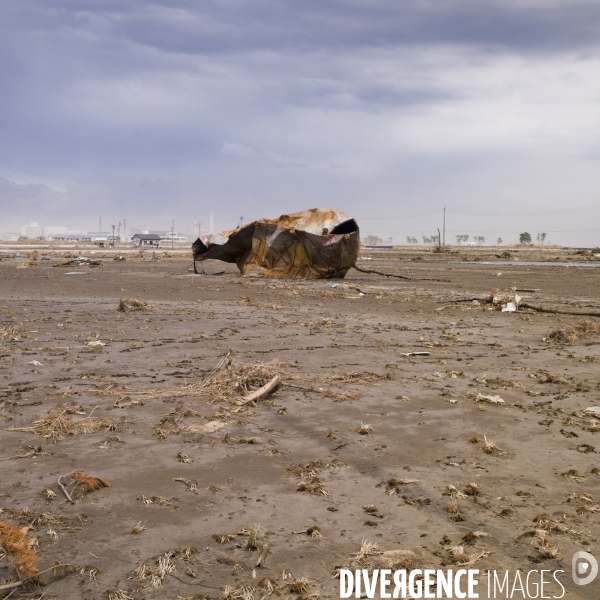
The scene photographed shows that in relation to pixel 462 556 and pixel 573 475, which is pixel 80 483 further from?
pixel 573 475

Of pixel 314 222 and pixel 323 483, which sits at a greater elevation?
pixel 314 222

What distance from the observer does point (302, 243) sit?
83.7 ft

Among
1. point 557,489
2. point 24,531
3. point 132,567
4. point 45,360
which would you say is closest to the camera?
point 132,567

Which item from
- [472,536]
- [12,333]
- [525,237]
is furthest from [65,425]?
[525,237]

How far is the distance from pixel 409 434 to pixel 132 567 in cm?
305

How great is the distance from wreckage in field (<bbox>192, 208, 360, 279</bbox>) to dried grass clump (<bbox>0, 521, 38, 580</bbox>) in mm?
21400

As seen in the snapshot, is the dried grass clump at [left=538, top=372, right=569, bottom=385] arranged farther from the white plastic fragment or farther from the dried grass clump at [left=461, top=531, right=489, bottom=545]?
the dried grass clump at [left=461, top=531, right=489, bottom=545]

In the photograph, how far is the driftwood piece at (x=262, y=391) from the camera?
6.54 meters

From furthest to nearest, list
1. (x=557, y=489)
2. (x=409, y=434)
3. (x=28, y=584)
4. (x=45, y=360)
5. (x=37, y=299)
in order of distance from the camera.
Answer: (x=37, y=299)
(x=45, y=360)
(x=409, y=434)
(x=557, y=489)
(x=28, y=584)

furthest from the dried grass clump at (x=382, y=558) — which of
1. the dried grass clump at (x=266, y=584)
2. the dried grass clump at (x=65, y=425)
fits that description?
the dried grass clump at (x=65, y=425)

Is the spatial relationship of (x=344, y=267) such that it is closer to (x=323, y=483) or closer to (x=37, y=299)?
(x=37, y=299)

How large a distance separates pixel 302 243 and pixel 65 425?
20.4 meters

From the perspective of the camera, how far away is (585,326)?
12.0 meters

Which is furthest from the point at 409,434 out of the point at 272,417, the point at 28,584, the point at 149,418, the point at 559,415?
the point at 28,584
